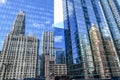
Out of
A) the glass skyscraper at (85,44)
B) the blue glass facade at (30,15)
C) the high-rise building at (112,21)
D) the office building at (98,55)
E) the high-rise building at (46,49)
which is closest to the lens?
the office building at (98,55)

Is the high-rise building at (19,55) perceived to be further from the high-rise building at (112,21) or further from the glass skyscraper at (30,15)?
the high-rise building at (112,21)

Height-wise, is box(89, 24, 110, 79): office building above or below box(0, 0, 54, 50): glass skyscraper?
below

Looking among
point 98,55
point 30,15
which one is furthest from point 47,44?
point 98,55

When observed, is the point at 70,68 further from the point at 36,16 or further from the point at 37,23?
the point at 36,16

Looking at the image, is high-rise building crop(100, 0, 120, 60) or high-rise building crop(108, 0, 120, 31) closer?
high-rise building crop(100, 0, 120, 60)

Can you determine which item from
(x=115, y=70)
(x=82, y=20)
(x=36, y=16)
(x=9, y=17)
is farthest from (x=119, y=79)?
(x=9, y=17)

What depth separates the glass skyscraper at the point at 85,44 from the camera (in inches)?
1864

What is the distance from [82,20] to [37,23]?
26.3 meters

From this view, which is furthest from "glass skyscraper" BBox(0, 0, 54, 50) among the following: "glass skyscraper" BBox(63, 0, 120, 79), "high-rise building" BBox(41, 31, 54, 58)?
"glass skyscraper" BBox(63, 0, 120, 79)

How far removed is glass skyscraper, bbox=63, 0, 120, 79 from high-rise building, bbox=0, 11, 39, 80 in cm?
1738

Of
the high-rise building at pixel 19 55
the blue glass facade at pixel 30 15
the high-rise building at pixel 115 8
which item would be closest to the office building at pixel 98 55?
the blue glass facade at pixel 30 15

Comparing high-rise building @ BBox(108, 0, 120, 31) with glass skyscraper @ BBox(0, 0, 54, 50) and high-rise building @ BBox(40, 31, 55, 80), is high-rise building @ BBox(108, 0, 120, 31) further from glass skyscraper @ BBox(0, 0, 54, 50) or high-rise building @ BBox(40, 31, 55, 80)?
high-rise building @ BBox(40, 31, 55, 80)

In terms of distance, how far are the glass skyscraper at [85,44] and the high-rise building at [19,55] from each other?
57.0 feet

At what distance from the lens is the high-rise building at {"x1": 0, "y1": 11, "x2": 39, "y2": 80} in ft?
191
